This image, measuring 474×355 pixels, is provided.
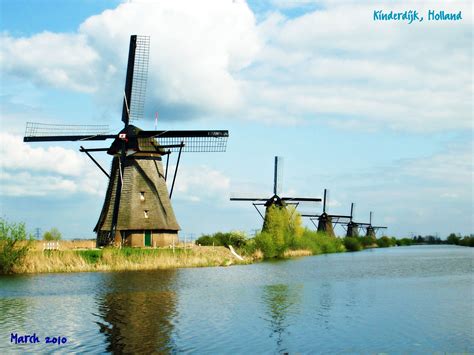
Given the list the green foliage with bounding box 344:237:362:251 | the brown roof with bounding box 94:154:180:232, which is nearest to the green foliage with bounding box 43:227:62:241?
the brown roof with bounding box 94:154:180:232

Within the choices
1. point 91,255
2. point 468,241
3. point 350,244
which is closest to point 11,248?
point 91,255

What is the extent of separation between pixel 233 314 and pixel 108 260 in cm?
1704

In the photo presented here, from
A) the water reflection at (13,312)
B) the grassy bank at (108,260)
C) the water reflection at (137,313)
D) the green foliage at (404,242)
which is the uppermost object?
the green foliage at (404,242)

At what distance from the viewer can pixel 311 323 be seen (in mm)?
16906

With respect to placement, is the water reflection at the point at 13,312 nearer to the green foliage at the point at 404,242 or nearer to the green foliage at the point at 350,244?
the green foliage at the point at 350,244

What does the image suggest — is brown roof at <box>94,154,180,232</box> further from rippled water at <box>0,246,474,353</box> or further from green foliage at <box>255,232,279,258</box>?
green foliage at <box>255,232,279,258</box>

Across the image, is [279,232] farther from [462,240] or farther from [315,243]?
[462,240]

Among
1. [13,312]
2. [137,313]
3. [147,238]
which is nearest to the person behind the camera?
[137,313]

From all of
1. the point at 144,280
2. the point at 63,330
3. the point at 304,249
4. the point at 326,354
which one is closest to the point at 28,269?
the point at 144,280

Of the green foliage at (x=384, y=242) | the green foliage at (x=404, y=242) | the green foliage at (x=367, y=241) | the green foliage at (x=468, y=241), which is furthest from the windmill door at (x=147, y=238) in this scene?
the green foliage at (x=404, y=242)

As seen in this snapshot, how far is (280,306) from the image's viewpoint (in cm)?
2009

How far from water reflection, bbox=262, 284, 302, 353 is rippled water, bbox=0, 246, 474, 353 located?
3 centimetres

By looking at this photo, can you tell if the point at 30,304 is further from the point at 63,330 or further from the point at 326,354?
the point at 326,354

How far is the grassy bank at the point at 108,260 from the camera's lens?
31.8 meters
